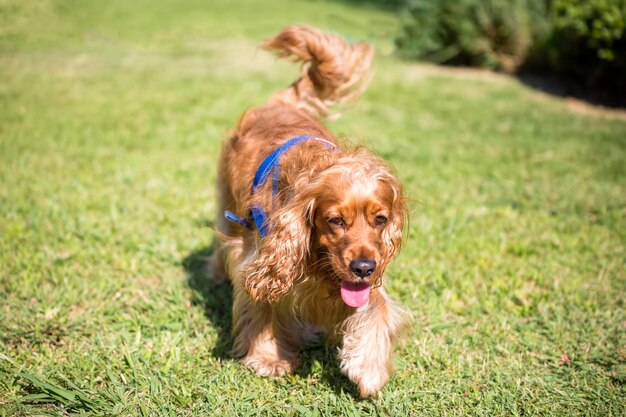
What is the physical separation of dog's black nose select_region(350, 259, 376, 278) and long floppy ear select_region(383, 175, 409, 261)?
29cm

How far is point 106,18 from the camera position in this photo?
16453mm

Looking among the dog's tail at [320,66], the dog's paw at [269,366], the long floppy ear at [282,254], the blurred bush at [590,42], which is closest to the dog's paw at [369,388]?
the dog's paw at [269,366]

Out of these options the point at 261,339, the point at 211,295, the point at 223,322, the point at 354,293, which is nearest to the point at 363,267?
the point at 354,293

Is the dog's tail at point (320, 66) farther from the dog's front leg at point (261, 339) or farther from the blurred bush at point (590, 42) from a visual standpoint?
the blurred bush at point (590, 42)

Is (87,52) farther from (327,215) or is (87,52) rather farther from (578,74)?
(327,215)

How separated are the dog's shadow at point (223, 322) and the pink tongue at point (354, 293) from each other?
698 mm

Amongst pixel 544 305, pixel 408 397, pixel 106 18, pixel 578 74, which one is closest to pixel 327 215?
pixel 408 397

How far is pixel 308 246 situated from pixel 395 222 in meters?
0.49

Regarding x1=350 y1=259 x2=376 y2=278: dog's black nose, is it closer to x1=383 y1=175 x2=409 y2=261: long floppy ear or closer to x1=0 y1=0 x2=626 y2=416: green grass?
x1=383 y1=175 x2=409 y2=261: long floppy ear

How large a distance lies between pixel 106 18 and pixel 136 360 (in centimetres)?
1542

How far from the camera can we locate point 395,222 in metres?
3.04

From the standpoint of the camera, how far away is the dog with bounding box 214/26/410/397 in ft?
9.35

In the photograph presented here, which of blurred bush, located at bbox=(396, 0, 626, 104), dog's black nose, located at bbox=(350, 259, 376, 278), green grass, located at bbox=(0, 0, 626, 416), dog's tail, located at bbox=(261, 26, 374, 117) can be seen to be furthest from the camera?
→ blurred bush, located at bbox=(396, 0, 626, 104)

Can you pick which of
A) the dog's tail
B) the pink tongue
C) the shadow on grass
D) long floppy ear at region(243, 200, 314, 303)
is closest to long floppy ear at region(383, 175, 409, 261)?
the pink tongue
